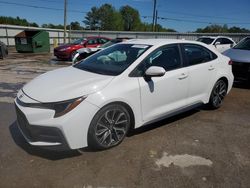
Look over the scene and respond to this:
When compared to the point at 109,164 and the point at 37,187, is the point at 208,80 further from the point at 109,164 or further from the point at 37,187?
the point at 37,187

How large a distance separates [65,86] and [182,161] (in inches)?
72.5

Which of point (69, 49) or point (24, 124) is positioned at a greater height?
point (69, 49)

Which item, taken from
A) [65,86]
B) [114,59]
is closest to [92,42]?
[114,59]

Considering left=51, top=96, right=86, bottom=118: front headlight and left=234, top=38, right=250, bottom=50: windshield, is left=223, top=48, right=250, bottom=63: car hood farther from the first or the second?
left=51, top=96, right=86, bottom=118: front headlight

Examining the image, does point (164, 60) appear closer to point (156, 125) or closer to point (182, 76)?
point (182, 76)

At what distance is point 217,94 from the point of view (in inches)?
197

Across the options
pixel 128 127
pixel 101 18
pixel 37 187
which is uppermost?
pixel 101 18

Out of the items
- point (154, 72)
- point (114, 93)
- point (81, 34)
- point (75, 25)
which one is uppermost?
point (75, 25)

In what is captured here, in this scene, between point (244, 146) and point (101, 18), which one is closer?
point (244, 146)

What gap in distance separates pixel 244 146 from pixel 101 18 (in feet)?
328

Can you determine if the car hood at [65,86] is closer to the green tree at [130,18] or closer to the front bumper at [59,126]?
the front bumper at [59,126]

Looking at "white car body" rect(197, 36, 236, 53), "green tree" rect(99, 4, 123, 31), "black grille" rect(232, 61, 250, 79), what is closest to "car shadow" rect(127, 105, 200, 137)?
"black grille" rect(232, 61, 250, 79)

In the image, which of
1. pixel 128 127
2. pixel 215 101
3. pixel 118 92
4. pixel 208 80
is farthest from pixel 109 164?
pixel 215 101

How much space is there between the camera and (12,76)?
8664 millimetres
